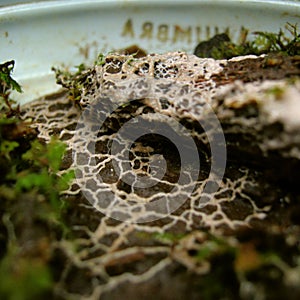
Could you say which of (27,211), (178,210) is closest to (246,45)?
(178,210)

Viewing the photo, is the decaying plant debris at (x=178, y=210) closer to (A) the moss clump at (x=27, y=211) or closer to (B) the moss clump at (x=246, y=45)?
(A) the moss clump at (x=27, y=211)

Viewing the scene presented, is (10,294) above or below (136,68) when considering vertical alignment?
below

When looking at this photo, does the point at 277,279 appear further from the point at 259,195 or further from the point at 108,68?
the point at 108,68

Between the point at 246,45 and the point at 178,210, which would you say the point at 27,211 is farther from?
the point at 246,45

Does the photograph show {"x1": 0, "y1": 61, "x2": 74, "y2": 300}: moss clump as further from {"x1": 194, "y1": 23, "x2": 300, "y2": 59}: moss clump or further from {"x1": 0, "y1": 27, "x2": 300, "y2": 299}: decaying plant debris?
{"x1": 194, "y1": 23, "x2": 300, "y2": 59}: moss clump

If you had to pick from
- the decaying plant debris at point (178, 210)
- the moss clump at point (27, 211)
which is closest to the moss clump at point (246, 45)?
the decaying plant debris at point (178, 210)

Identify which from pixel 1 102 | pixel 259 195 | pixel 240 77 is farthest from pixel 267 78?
pixel 1 102

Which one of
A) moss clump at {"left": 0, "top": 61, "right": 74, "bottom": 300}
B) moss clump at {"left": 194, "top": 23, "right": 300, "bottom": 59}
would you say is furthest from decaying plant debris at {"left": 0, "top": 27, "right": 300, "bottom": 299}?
moss clump at {"left": 194, "top": 23, "right": 300, "bottom": 59}

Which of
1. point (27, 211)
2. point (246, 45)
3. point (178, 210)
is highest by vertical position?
point (246, 45)
